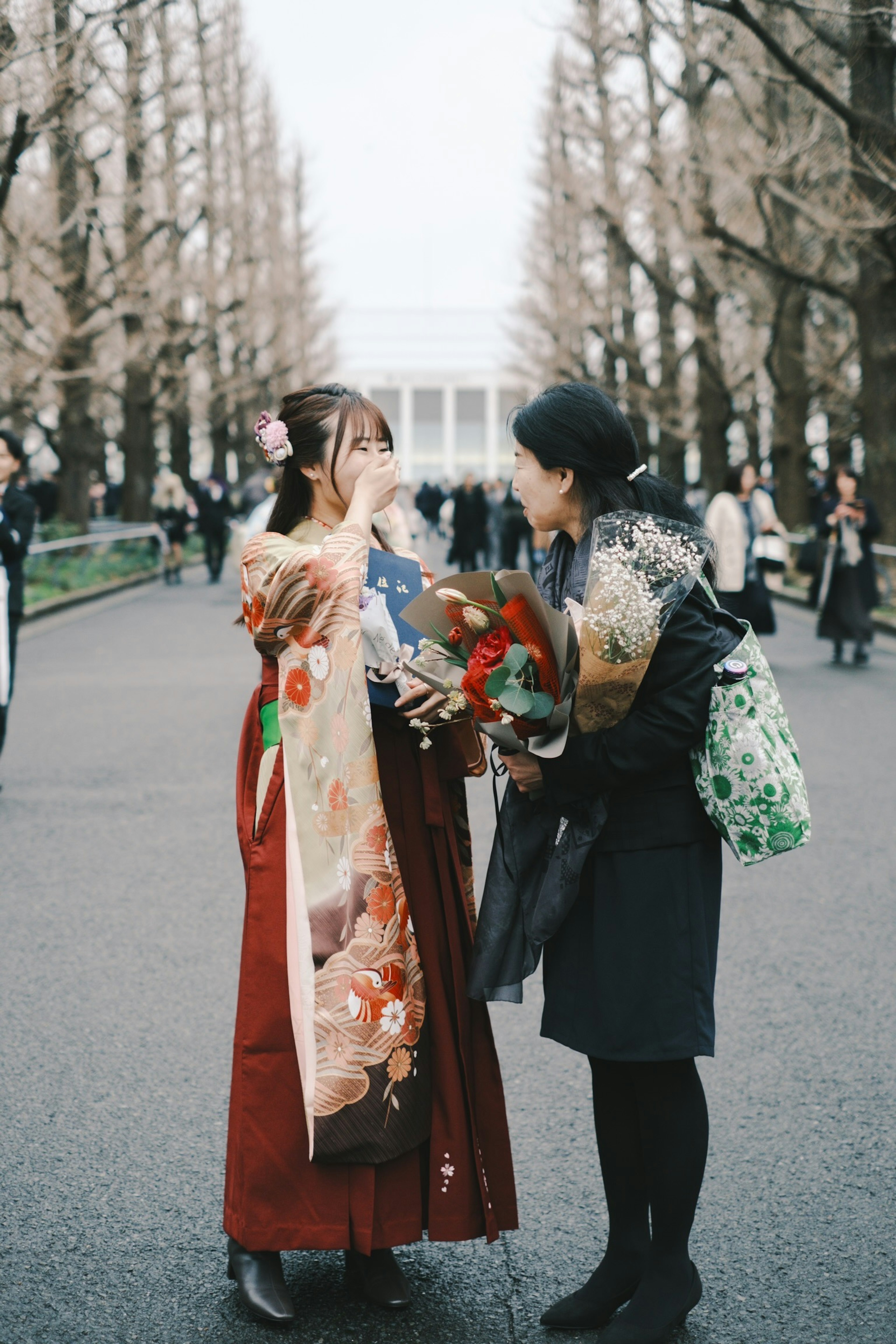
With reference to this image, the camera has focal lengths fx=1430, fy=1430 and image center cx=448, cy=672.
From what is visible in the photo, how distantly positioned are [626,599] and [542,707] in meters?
0.22

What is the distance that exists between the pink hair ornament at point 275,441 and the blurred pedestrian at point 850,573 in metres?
10.1

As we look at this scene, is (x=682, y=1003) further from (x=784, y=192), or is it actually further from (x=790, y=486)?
(x=790, y=486)

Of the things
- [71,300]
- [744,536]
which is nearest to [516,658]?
[744,536]

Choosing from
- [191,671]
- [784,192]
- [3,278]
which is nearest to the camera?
[191,671]

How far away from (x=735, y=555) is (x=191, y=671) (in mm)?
4691

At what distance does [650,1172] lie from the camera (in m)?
2.61

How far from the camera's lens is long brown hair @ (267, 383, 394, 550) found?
2.82 meters

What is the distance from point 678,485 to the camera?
9.25 feet

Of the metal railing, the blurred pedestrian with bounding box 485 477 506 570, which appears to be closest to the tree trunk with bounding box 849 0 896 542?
the blurred pedestrian with bounding box 485 477 506 570

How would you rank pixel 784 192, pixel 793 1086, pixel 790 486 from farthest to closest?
1. pixel 790 486
2. pixel 784 192
3. pixel 793 1086

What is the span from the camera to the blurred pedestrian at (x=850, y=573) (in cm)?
1228

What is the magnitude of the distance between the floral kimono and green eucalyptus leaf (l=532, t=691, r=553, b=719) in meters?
0.41

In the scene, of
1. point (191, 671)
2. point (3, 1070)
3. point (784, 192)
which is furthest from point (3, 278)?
point (3, 1070)

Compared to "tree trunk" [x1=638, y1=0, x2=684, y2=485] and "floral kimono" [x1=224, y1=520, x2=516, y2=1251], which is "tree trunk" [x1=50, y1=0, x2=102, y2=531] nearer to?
"tree trunk" [x1=638, y1=0, x2=684, y2=485]
